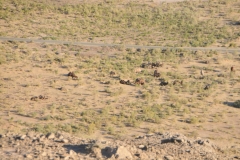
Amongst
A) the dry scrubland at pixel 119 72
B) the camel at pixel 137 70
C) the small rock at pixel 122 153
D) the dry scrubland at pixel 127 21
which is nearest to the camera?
the small rock at pixel 122 153

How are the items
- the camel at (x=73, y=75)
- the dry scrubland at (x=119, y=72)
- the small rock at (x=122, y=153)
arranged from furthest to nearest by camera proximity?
the camel at (x=73, y=75)
the dry scrubland at (x=119, y=72)
the small rock at (x=122, y=153)

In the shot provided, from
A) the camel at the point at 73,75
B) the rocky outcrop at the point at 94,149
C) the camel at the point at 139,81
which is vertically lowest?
the camel at the point at 139,81

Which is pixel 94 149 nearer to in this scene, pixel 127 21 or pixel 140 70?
pixel 140 70

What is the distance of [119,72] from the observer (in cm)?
3362

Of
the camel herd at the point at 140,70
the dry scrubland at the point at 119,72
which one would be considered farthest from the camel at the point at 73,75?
the camel herd at the point at 140,70

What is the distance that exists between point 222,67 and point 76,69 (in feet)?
35.6

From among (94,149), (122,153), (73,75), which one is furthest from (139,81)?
(122,153)

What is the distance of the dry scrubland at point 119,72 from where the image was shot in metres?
23.8

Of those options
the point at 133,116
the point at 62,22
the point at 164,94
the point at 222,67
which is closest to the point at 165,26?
the point at 62,22

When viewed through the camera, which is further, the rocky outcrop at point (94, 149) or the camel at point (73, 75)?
the camel at point (73, 75)

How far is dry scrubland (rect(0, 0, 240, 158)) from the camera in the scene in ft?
78.2

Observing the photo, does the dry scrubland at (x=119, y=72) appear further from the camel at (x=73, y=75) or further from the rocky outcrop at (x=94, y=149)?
the rocky outcrop at (x=94, y=149)

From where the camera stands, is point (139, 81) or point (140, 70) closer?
point (139, 81)

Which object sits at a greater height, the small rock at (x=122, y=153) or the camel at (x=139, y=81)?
the small rock at (x=122, y=153)
